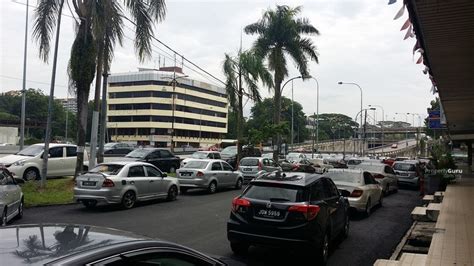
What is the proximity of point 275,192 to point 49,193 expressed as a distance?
10.7 metres

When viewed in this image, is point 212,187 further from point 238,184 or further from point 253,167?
point 253,167

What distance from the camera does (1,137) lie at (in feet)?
245

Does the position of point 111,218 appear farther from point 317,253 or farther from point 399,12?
point 399,12

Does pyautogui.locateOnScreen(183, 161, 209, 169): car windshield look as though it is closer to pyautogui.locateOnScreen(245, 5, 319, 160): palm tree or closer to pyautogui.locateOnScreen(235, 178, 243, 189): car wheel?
pyautogui.locateOnScreen(235, 178, 243, 189): car wheel

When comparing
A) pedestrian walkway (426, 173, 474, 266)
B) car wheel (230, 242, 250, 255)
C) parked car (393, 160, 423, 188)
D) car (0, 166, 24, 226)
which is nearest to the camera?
pedestrian walkway (426, 173, 474, 266)

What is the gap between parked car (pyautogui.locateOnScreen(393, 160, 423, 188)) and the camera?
83.4 ft

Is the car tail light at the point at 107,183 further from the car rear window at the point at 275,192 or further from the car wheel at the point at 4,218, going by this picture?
the car rear window at the point at 275,192

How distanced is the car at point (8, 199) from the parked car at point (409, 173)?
835 inches

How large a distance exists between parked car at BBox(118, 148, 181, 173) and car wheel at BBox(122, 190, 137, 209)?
32.6 feet

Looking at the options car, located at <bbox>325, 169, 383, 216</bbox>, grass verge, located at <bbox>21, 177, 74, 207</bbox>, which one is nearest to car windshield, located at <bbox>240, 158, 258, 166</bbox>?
car, located at <bbox>325, 169, 383, 216</bbox>

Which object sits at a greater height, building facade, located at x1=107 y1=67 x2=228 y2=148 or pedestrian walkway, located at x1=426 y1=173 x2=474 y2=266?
building facade, located at x1=107 y1=67 x2=228 y2=148

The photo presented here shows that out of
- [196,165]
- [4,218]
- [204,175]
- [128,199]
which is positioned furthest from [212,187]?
[4,218]

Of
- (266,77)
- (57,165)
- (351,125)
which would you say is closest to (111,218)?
(57,165)

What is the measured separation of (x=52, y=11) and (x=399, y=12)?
1537 cm
